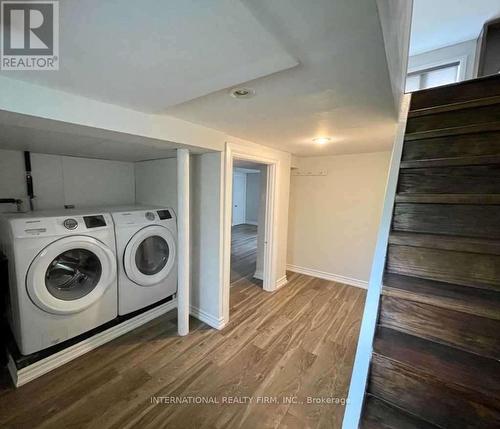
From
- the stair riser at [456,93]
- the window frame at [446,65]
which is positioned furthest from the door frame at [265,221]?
the window frame at [446,65]

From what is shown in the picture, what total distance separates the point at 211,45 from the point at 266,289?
3.10 m

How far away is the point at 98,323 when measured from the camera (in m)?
2.09

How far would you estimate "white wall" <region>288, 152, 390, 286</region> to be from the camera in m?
3.25

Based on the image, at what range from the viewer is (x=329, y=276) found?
12.3ft

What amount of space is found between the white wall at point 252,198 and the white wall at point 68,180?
19.0 feet

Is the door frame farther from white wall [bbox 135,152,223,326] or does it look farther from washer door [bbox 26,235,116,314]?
washer door [bbox 26,235,116,314]

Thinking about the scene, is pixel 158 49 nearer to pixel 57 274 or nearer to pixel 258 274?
pixel 57 274

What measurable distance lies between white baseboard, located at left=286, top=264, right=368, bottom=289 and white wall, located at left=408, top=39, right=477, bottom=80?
3501mm

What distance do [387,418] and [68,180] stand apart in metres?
3.34

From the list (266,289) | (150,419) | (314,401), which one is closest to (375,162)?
(266,289)

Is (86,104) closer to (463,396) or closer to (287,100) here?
(287,100)

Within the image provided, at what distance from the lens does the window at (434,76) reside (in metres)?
3.57

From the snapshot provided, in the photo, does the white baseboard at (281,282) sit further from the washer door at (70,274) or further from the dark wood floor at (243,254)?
the washer door at (70,274)

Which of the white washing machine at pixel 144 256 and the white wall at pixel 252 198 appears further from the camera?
the white wall at pixel 252 198
